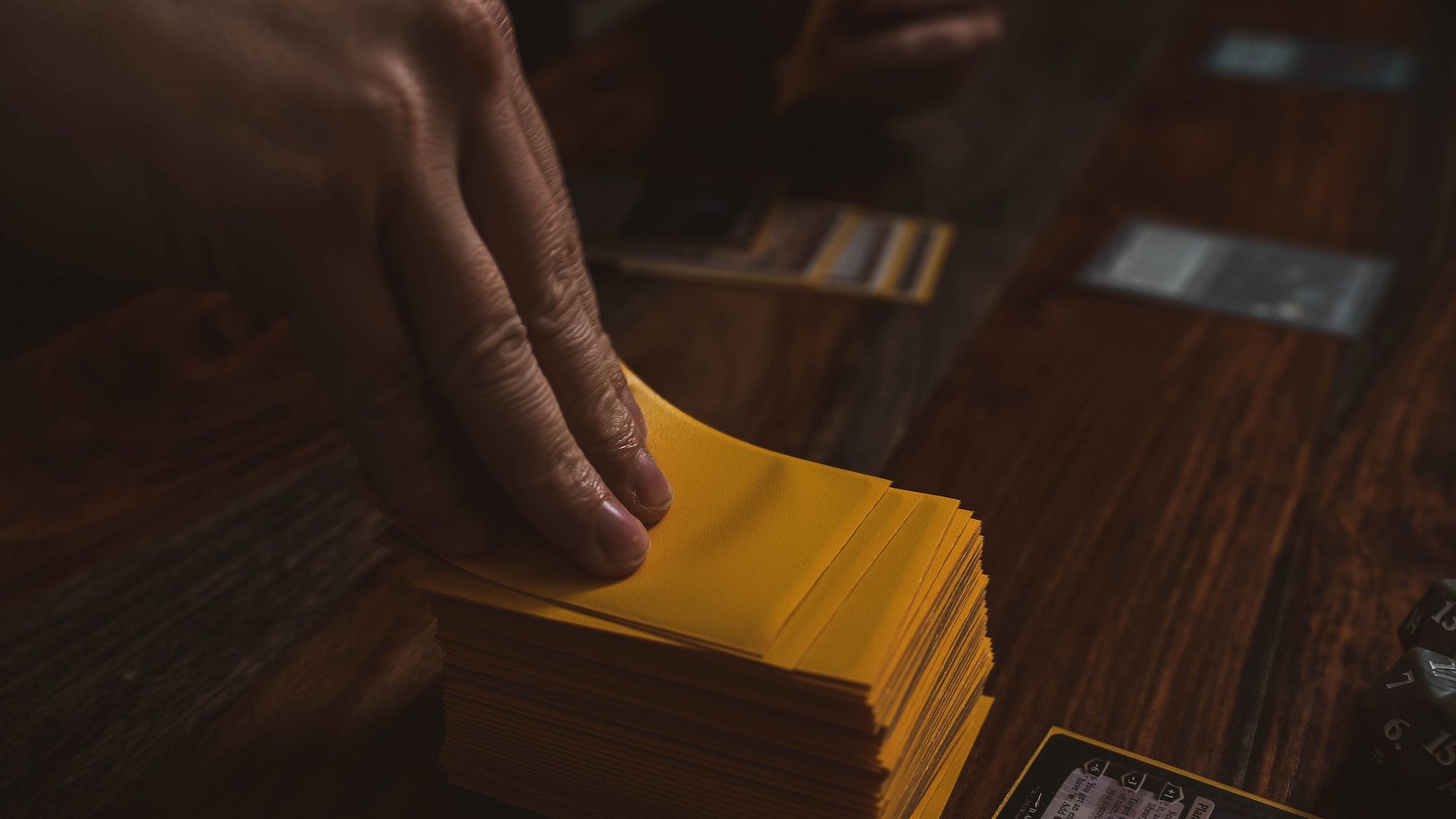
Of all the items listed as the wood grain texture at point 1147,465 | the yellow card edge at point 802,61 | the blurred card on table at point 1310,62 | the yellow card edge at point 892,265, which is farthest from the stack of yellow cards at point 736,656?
the blurred card on table at point 1310,62

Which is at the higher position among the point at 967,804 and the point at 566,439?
the point at 566,439

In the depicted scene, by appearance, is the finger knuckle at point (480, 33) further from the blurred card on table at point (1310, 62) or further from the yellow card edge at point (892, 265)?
the blurred card on table at point (1310, 62)

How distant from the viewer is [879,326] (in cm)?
112

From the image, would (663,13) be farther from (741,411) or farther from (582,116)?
(741,411)

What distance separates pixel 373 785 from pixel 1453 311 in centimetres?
111

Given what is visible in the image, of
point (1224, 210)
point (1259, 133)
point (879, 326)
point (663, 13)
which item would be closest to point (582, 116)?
point (663, 13)

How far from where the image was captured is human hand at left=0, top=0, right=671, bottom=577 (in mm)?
489

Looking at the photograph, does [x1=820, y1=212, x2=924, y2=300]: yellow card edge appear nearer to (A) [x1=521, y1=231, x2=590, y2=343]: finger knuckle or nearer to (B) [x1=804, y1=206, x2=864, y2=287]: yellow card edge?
(B) [x1=804, y1=206, x2=864, y2=287]: yellow card edge

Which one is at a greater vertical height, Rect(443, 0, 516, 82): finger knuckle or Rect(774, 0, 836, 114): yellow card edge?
Rect(443, 0, 516, 82): finger knuckle

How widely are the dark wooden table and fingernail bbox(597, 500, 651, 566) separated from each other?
0.18m

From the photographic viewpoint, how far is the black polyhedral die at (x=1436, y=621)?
0.61 m

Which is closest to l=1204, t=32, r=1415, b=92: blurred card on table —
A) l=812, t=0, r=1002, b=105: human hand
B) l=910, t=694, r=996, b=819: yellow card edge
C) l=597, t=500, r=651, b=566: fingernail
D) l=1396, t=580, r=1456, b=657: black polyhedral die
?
l=812, t=0, r=1002, b=105: human hand

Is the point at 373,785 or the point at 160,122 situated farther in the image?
the point at 373,785

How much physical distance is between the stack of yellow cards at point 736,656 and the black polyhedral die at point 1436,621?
0.25 meters
